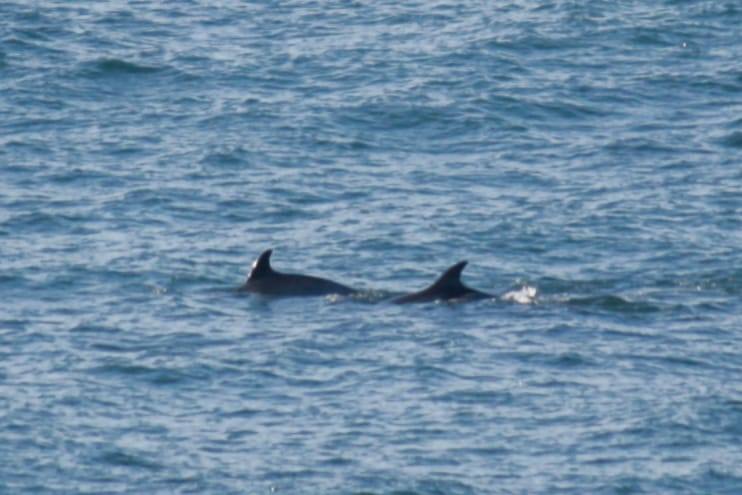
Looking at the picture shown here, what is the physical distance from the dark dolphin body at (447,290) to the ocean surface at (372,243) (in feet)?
0.93

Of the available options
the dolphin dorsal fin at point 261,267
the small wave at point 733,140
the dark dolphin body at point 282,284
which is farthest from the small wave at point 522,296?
the small wave at point 733,140

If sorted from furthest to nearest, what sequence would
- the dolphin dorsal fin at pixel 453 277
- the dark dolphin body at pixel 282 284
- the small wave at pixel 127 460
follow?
the dark dolphin body at pixel 282 284
the dolphin dorsal fin at pixel 453 277
the small wave at pixel 127 460

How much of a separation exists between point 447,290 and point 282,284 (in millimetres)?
2066

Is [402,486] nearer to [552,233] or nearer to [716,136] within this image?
[552,233]

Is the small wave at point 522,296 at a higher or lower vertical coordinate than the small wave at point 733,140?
higher

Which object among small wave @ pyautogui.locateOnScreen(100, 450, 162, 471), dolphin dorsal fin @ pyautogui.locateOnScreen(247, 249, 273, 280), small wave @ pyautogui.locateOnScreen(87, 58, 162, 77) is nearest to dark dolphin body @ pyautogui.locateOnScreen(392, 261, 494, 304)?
dolphin dorsal fin @ pyautogui.locateOnScreen(247, 249, 273, 280)

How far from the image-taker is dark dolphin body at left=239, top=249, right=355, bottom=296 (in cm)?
2712

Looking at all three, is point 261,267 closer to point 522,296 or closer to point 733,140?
point 522,296

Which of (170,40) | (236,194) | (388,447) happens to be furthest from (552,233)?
(170,40)

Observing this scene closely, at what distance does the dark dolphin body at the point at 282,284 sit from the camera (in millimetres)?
27125

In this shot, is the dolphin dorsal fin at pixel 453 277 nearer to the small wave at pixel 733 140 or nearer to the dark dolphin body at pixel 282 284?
the dark dolphin body at pixel 282 284

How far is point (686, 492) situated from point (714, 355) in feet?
13.9

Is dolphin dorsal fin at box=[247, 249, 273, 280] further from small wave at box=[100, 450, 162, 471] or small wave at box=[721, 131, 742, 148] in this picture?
small wave at box=[721, 131, 742, 148]

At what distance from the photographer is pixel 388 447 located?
21.4 metres
